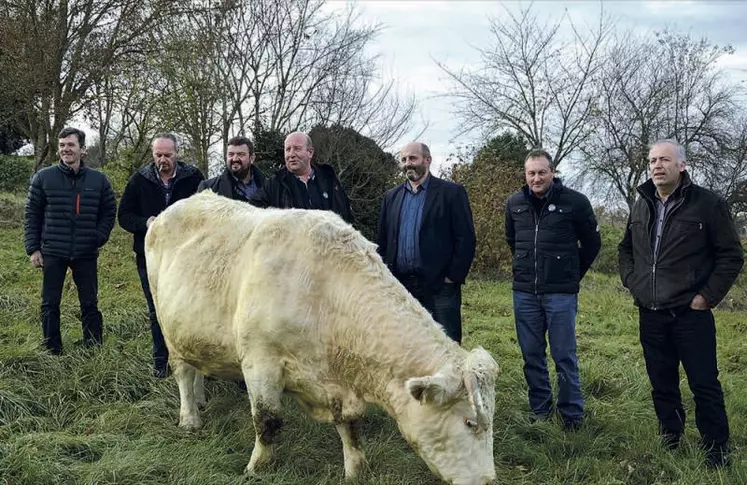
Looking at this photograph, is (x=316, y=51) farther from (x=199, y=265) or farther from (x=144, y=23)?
(x=199, y=265)

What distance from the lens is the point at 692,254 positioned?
15.3 ft

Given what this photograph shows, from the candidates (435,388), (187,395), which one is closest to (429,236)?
(435,388)

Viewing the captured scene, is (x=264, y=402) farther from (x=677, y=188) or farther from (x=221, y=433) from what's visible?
(x=677, y=188)

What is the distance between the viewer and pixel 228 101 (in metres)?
15.9

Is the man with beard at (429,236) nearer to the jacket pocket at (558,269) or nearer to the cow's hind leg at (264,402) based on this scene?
the jacket pocket at (558,269)

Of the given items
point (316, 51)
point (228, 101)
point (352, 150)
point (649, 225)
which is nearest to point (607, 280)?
point (352, 150)

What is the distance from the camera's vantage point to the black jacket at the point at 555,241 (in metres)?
5.35

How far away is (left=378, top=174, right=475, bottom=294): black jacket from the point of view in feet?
17.9

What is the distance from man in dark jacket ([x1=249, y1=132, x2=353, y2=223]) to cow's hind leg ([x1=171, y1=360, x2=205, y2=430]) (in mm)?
1615

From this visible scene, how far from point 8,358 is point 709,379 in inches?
244

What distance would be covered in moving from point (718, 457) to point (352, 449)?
2.76m

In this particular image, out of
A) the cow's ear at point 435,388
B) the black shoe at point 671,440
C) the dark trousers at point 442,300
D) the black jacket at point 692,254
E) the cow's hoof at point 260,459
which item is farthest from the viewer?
the dark trousers at point 442,300

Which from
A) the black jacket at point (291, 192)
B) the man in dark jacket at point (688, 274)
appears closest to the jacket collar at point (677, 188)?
the man in dark jacket at point (688, 274)

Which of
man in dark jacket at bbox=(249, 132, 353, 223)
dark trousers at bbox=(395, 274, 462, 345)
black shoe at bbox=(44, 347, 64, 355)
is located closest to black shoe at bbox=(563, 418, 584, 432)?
dark trousers at bbox=(395, 274, 462, 345)
